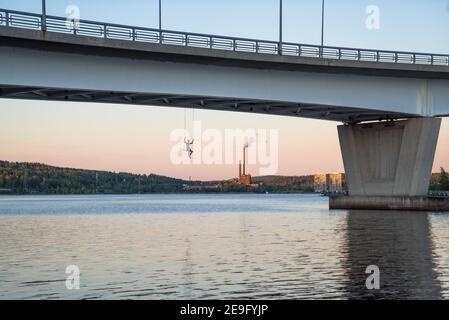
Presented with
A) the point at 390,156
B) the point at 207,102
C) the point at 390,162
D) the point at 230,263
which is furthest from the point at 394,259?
the point at 390,162

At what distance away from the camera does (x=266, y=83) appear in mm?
59938

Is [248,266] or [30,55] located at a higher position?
[30,55]

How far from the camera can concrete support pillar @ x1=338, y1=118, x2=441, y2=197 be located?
70.2m

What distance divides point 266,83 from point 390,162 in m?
19.4

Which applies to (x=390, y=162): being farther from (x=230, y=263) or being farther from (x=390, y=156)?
(x=230, y=263)

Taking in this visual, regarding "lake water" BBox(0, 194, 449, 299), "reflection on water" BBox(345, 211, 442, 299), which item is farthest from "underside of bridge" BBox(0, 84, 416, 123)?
"reflection on water" BBox(345, 211, 442, 299)

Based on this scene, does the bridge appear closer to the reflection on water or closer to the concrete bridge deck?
the concrete bridge deck

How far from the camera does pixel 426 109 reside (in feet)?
229

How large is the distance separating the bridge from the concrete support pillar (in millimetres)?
98

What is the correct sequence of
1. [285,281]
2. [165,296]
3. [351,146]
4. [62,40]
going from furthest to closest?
1. [351,146]
2. [62,40]
3. [285,281]
4. [165,296]

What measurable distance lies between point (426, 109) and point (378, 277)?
47.0 m
